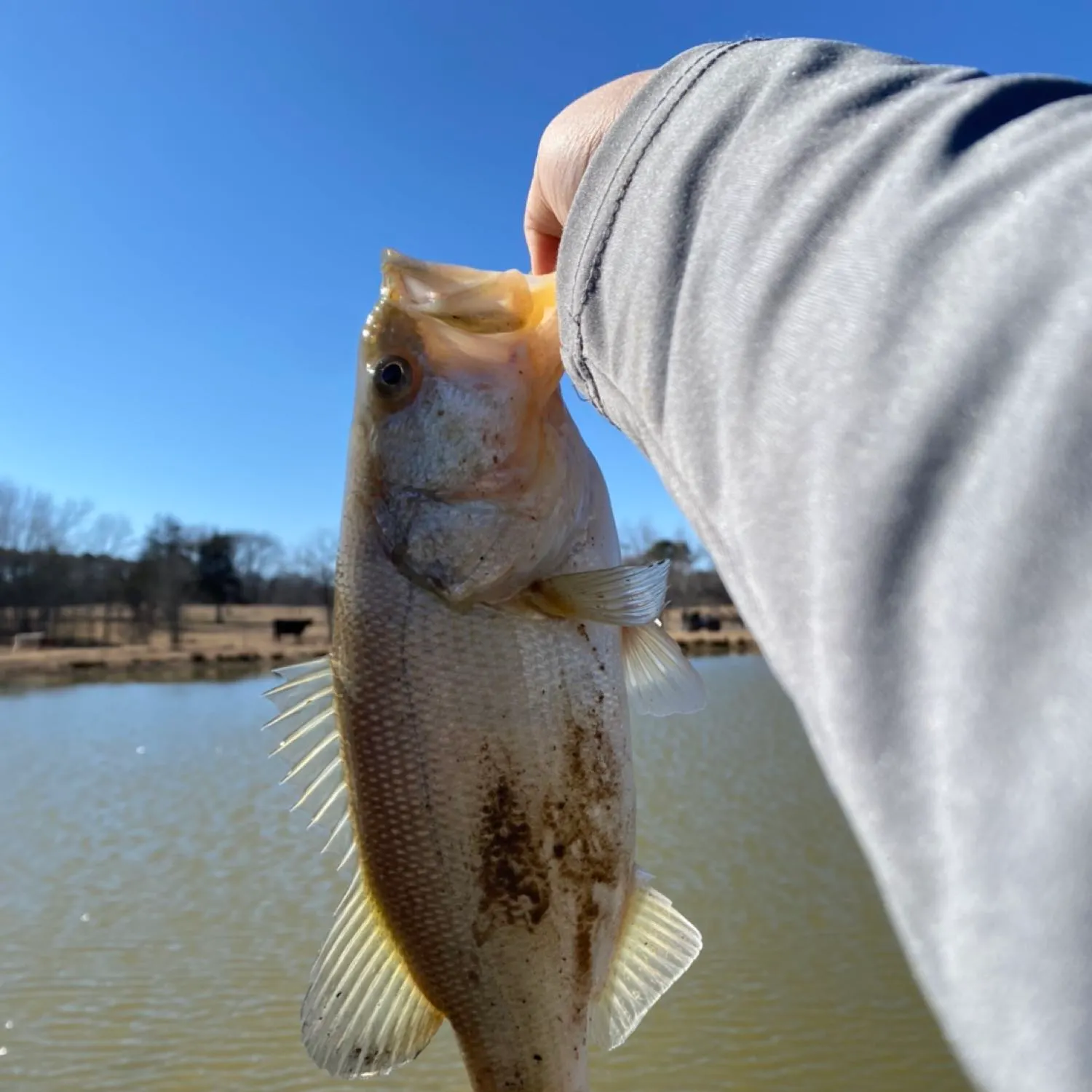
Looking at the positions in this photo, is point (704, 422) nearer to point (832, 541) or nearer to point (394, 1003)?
point (832, 541)

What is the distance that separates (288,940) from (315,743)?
24.8ft

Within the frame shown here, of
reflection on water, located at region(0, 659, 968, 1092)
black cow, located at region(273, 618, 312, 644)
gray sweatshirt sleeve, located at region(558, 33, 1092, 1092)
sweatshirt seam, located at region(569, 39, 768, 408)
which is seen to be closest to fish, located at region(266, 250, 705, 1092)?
sweatshirt seam, located at region(569, 39, 768, 408)

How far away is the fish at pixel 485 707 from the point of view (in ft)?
6.37

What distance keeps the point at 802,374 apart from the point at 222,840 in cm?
1263

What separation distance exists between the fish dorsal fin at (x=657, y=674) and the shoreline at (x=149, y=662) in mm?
28688

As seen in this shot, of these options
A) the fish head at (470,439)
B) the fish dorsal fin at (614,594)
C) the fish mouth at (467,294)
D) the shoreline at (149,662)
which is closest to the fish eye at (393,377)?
the fish head at (470,439)

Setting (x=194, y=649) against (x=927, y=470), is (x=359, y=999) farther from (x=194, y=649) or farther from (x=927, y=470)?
(x=194, y=649)

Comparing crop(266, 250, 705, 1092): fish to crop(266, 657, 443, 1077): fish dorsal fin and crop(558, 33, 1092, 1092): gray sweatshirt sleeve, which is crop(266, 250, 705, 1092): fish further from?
crop(558, 33, 1092, 1092): gray sweatshirt sleeve

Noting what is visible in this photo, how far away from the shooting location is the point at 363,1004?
206cm

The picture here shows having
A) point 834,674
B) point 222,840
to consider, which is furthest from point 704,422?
point 222,840

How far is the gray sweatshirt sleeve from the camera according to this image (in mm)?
644

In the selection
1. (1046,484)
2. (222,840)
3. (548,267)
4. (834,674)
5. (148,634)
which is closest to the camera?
(1046,484)

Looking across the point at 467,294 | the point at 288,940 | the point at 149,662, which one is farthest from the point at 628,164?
the point at 149,662

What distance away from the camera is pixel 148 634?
51438 mm
